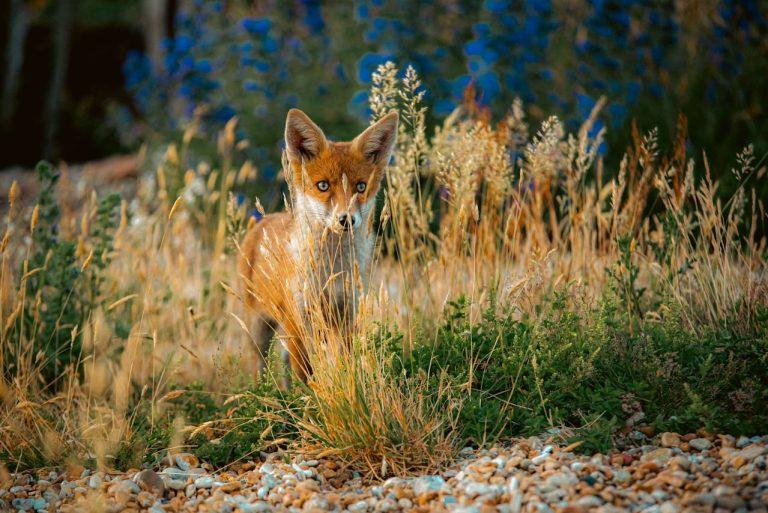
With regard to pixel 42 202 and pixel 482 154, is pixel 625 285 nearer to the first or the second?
pixel 482 154

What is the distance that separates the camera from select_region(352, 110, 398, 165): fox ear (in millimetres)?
4250

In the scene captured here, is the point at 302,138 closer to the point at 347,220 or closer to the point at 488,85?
the point at 347,220

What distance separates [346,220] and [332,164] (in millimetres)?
638

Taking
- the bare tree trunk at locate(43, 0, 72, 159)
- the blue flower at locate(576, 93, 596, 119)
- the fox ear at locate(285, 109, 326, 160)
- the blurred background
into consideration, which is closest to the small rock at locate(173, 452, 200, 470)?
the fox ear at locate(285, 109, 326, 160)

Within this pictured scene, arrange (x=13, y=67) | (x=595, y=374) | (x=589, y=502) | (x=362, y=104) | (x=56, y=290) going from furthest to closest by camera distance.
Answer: (x=13, y=67) < (x=362, y=104) < (x=56, y=290) < (x=595, y=374) < (x=589, y=502)

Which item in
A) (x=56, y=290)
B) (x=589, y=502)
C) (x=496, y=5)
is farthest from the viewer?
(x=496, y=5)

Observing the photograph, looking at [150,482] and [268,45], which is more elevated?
[268,45]

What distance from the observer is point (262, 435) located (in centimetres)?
371

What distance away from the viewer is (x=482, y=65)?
7.16m

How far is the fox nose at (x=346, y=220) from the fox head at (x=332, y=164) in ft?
0.65

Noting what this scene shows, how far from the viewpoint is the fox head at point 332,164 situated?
425 cm

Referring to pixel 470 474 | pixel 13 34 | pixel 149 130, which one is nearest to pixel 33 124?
pixel 13 34

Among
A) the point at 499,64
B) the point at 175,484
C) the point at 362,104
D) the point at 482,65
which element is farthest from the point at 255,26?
the point at 175,484

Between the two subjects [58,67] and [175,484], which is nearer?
[175,484]
